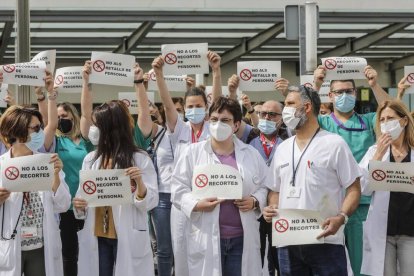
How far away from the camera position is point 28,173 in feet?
19.4

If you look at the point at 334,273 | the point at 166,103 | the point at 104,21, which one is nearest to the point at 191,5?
the point at 104,21

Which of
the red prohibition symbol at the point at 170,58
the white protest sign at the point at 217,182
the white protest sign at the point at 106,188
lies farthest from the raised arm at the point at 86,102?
the white protest sign at the point at 217,182

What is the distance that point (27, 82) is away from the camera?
7250mm

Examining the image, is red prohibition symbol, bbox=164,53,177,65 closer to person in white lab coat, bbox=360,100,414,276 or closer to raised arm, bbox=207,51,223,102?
raised arm, bbox=207,51,223,102

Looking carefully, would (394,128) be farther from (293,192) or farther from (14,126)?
(14,126)

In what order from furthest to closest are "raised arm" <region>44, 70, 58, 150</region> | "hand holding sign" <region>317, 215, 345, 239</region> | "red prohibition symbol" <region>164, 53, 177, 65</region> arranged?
"red prohibition symbol" <region>164, 53, 177, 65</region>
"raised arm" <region>44, 70, 58, 150</region>
"hand holding sign" <region>317, 215, 345, 239</region>

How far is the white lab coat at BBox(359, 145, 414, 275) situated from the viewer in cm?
632

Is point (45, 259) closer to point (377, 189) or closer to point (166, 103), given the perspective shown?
point (166, 103)

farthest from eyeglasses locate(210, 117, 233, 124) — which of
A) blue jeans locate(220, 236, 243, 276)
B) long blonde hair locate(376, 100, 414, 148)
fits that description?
long blonde hair locate(376, 100, 414, 148)

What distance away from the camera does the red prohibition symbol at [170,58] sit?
25.8 feet

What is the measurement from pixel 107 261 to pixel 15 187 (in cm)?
95

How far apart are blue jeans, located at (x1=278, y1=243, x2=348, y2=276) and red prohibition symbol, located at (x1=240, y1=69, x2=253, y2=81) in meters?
3.06

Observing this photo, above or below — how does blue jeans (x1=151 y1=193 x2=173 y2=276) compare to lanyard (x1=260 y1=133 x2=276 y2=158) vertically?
below

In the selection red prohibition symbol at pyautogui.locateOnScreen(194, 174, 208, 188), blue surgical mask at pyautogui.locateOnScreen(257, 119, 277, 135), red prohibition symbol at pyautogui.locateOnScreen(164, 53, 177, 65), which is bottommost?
red prohibition symbol at pyautogui.locateOnScreen(194, 174, 208, 188)
